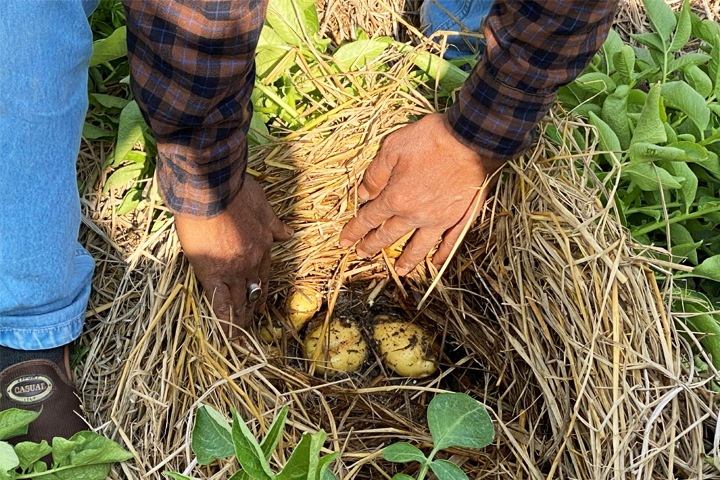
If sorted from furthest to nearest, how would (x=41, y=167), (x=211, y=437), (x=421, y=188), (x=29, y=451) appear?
(x=421, y=188) → (x=41, y=167) → (x=29, y=451) → (x=211, y=437)

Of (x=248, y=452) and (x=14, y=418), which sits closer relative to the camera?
(x=248, y=452)

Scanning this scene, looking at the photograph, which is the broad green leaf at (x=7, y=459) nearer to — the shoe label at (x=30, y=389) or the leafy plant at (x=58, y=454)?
the leafy plant at (x=58, y=454)

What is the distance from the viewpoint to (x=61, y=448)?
28.6 inches

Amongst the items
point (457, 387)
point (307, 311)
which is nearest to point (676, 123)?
point (457, 387)

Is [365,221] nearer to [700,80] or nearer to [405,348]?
[405,348]

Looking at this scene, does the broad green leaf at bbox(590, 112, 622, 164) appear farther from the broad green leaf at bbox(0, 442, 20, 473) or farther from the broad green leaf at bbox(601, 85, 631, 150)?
the broad green leaf at bbox(0, 442, 20, 473)

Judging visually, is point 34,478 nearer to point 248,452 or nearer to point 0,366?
point 0,366

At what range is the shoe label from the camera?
88cm

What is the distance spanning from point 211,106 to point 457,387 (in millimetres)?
698

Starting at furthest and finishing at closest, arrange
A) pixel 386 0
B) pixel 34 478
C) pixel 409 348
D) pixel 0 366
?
pixel 386 0, pixel 409 348, pixel 0 366, pixel 34 478

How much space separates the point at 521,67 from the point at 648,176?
0.95 ft

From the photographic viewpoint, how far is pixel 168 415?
0.85 m

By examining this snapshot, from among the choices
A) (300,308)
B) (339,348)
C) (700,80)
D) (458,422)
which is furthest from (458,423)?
(700,80)

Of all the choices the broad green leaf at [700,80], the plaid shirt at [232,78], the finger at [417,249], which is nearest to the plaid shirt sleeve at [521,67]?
the plaid shirt at [232,78]
